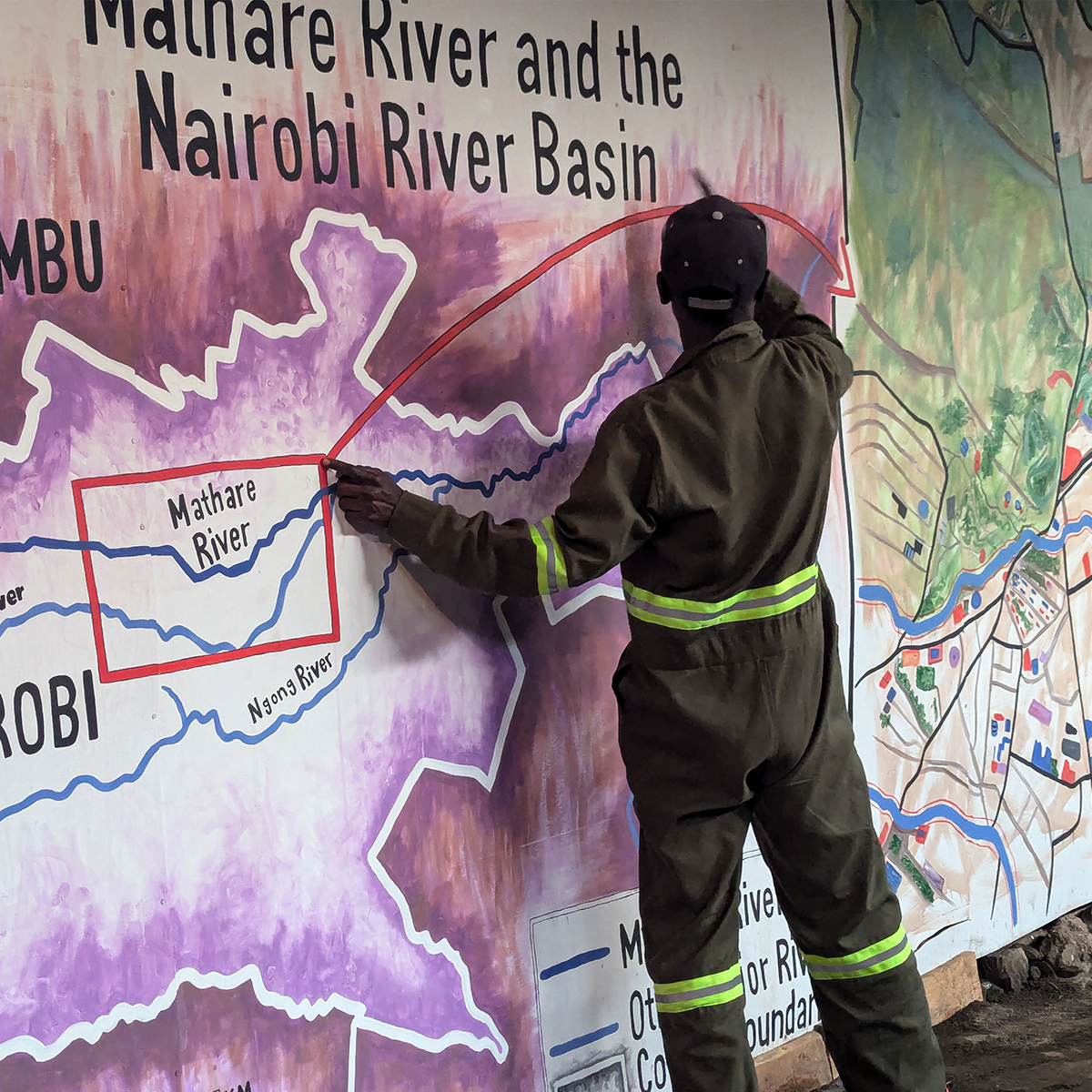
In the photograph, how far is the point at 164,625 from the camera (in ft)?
5.25

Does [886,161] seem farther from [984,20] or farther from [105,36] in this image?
[105,36]

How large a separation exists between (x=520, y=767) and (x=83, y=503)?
83cm

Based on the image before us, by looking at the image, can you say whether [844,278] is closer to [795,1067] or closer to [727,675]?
[727,675]

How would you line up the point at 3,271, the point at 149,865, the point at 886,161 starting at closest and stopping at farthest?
1. the point at 3,271
2. the point at 149,865
3. the point at 886,161

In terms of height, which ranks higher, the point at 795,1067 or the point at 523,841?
the point at 523,841

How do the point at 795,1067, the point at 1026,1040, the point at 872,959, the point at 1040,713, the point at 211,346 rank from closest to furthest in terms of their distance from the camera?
the point at 211,346 → the point at 872,959 → the point at 795,1067 → the point at 1026,1040 → the point at 1040,713

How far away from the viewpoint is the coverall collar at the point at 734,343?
179 centimetres

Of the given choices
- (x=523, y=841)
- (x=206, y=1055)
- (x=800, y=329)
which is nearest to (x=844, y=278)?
(x=800, y=329)

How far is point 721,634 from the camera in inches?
71.3

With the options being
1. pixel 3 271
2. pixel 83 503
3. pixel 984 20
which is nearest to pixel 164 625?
pixel 83 503

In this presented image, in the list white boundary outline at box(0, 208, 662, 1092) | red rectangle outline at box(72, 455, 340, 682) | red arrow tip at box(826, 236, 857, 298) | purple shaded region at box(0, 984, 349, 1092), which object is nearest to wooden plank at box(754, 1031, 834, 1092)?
white boundary outline at box(0, 208, 662, 1092)

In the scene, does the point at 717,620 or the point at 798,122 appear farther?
the point at 798,122

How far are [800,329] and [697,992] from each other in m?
1.09

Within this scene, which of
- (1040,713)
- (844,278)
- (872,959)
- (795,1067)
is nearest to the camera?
(872,959)
